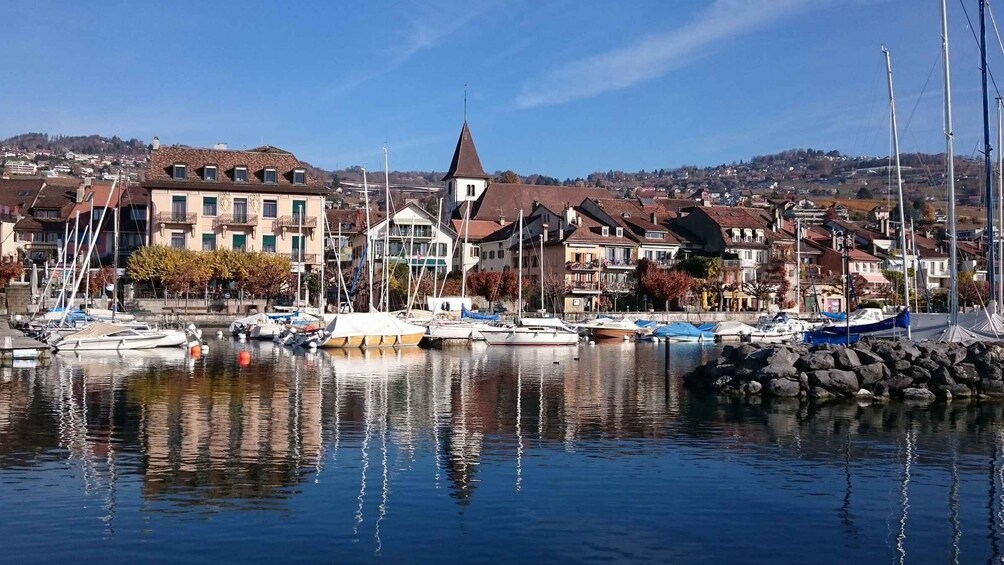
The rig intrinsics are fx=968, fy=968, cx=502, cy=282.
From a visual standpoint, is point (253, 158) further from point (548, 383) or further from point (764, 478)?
point (764, 478)

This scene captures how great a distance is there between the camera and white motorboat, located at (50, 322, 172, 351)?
2000 inches

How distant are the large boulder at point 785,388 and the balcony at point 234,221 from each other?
64157 mm

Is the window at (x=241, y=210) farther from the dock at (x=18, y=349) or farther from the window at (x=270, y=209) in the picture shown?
the dock at (x=18, y=349)

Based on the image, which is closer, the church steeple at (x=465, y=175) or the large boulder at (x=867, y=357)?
the large boulder at (x=867, y=357)

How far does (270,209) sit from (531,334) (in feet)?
120

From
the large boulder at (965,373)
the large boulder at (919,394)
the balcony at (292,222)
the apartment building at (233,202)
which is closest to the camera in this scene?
the large boulder at (919,394)

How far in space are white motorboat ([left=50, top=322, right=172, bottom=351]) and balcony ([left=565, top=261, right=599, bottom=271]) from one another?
1973 inches

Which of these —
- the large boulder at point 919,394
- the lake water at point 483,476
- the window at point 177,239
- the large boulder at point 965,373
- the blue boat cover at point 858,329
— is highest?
the window at point 177,239

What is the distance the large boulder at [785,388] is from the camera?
3394 cm

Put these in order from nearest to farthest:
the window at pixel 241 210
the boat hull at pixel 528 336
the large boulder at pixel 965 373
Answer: the large boulder at pixel 965 373 → the boat hull at pixel 528 336 → the window at pixel 241 210

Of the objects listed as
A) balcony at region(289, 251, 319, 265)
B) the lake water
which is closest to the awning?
balcony at region(289, 251, 319, 265)

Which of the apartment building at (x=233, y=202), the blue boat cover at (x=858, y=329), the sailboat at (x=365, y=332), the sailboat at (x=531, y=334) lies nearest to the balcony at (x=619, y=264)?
the apartment building at (x=233, y=202)

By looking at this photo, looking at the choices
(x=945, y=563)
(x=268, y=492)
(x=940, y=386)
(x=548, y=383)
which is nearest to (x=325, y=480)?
(x=268, y=492)

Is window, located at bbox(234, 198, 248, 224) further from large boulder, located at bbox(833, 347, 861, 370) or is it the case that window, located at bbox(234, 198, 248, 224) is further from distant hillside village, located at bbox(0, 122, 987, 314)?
large boulder, located at bbox(833, 347, 861, 370)
